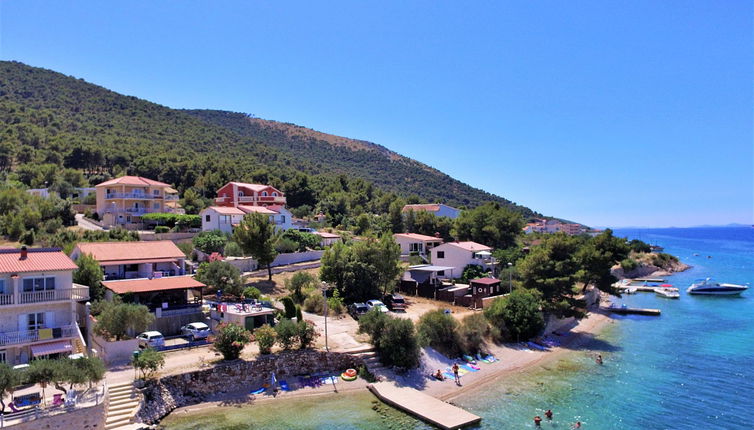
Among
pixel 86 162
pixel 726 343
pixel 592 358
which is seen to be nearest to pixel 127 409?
pixel 592 358

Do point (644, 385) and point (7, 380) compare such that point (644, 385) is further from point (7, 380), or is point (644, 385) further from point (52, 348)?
point (52, 348)

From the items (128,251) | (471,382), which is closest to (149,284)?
(128,251)

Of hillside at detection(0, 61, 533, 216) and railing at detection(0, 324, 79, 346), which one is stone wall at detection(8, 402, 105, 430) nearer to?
railing at detection(0, 324, 79, 346)

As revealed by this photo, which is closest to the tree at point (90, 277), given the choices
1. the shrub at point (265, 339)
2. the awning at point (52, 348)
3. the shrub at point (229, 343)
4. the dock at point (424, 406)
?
the awning at point (52, 348)

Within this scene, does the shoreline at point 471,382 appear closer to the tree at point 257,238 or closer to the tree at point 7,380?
the tree at point 7,380

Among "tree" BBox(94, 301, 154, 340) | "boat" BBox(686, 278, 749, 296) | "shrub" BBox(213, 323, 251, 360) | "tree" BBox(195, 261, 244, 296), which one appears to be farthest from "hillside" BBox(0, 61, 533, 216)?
"boat" BBox(686, 278, 749, 296)

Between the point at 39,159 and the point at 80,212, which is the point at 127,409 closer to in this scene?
the point at 80,212
